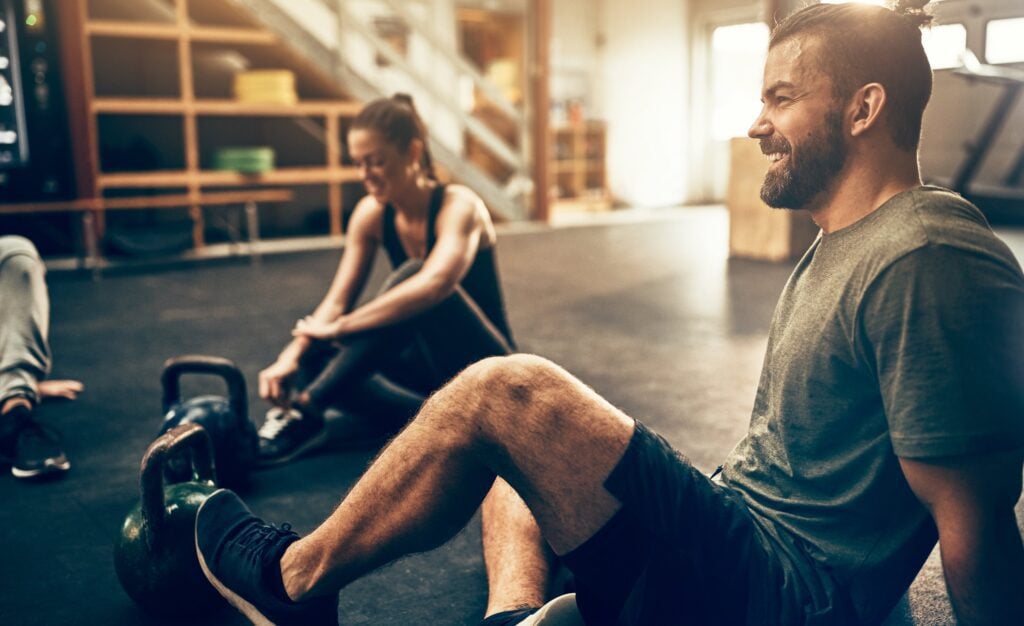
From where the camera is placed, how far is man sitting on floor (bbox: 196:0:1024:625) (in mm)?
1104

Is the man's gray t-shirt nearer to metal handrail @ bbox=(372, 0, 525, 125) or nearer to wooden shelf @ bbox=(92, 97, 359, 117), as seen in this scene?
wooden shelf @ bbox=(92, 97, 359, 117)

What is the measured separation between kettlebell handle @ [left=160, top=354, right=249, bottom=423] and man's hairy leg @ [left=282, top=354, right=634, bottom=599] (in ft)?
3.42

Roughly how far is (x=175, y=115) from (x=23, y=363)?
6.04m

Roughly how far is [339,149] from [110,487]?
6.18 m

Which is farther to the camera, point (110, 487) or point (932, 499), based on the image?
point (110, 487)

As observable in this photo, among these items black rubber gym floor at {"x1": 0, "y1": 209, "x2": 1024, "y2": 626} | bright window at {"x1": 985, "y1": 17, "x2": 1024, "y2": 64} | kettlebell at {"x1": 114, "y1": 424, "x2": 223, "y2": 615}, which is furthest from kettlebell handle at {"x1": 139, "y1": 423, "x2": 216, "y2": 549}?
bright window at {"x1": 985, "y1": 17, "x2": 1024, "y2": 64}

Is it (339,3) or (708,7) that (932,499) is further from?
(708,7)

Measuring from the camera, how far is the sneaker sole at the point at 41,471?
2.50m

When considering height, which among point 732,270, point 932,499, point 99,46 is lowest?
point 732,270

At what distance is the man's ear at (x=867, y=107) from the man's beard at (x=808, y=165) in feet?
0.06

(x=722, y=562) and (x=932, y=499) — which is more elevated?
(x=932, y=499)

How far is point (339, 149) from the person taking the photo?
831 cm

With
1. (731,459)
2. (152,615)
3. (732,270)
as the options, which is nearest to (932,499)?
(731,459)

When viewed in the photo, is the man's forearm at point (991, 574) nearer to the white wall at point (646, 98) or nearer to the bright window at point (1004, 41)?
the bright window at point (1004, 41)
